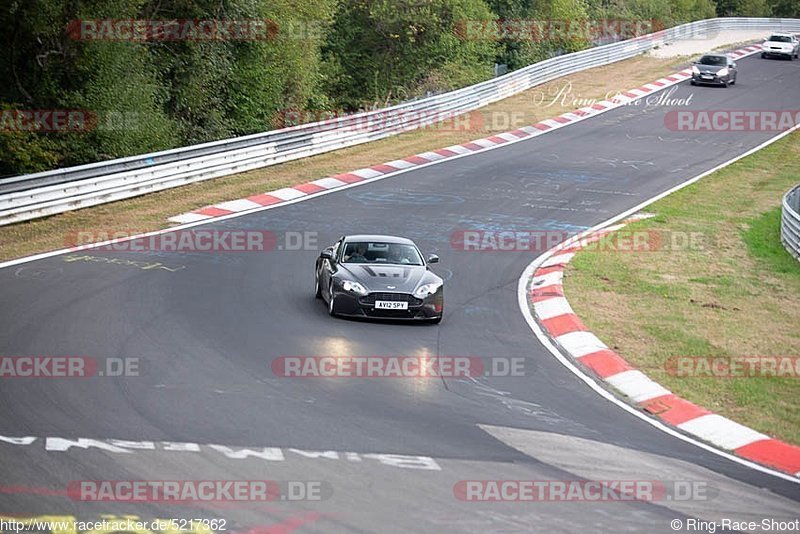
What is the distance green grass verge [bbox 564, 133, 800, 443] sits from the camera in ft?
44.8

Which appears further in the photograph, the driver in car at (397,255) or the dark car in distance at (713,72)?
the dark car in distance at (713,72)

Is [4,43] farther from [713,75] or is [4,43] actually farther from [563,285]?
[713,75]

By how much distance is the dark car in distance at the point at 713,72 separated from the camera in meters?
46.0

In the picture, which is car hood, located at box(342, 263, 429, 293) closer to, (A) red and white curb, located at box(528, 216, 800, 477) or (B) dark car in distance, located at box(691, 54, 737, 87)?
(A) red and white curb, located at box(528, 216, 800, 477)

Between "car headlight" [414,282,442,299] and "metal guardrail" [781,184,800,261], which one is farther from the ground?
"car headlight" [414,282,442,299]

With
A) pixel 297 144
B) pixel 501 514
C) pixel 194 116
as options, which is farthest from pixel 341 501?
pixel 194 116

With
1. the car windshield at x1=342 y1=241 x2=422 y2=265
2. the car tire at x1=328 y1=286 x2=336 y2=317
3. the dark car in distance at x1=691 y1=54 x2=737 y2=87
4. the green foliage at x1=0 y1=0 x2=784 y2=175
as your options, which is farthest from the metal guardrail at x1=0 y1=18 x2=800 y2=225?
the car tire at x1=328 y1=286 x2=336 y2=317

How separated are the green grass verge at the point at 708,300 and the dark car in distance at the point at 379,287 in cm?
265

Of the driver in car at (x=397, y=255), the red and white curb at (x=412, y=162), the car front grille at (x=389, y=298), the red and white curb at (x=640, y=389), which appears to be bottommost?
the red and white curb at (x=640, y=389)

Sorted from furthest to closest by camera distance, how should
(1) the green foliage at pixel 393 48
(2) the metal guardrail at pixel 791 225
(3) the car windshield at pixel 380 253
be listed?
(1) the green foliage at pixel 393 48 → (2) the metal guardrail at pixel 791 225 → (3) the car windshield at pixel 380 253

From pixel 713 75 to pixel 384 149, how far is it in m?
20.1

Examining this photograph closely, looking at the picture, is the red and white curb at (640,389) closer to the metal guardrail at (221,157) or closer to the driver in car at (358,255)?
the driver in car at (358,255)

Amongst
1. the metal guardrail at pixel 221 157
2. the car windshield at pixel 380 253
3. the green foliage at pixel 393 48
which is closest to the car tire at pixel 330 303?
the car windshield at pixel 380 253

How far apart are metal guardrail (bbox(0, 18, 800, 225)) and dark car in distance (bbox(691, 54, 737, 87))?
6.50 metres
